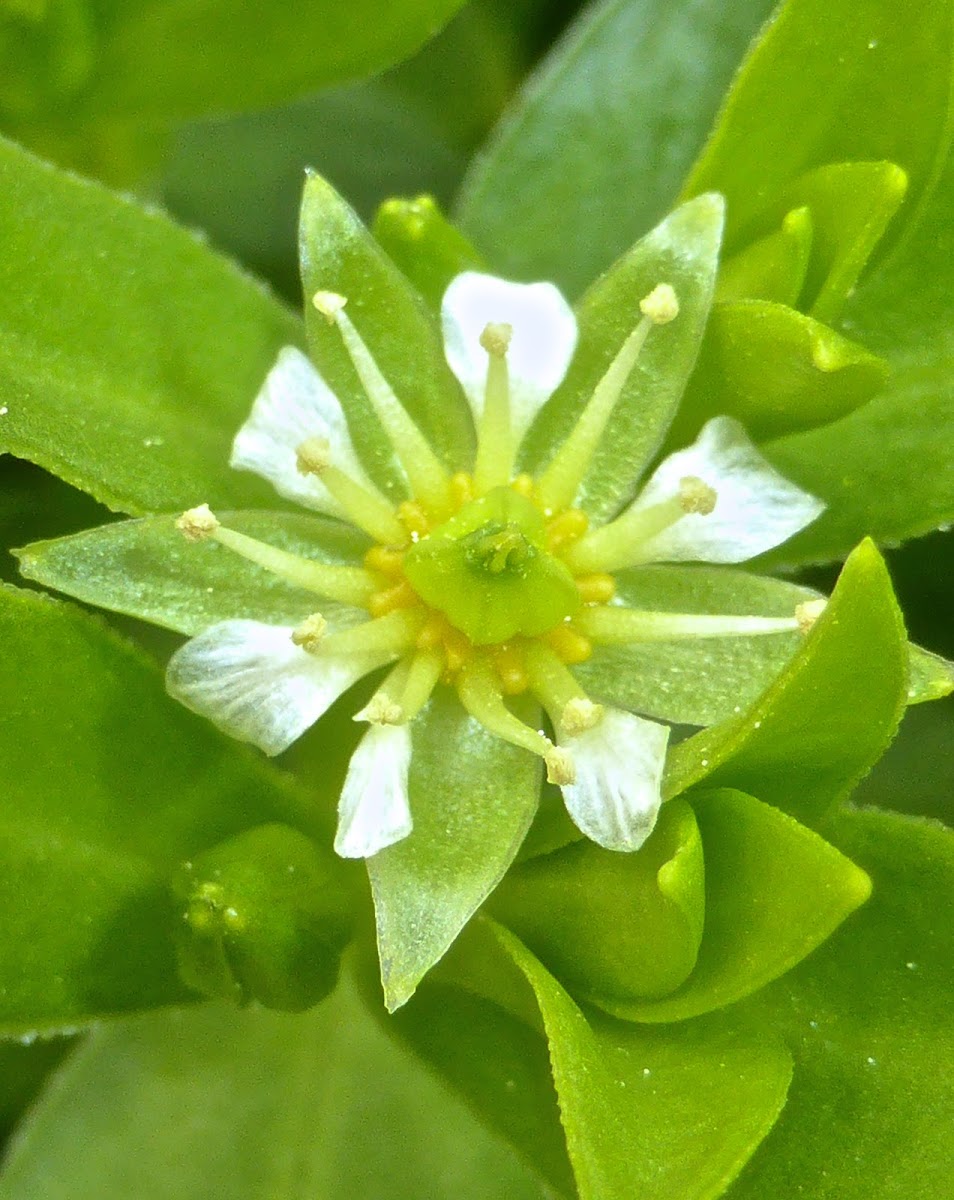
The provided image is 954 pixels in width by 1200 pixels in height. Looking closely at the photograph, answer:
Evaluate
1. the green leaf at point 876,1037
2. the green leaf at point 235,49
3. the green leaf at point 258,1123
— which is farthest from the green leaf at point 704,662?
the green leaf at point 235,49

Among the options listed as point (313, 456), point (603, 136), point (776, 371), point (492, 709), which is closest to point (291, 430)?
point (313, 456)

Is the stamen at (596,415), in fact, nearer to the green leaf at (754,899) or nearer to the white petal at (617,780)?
the white petal at (617,780)

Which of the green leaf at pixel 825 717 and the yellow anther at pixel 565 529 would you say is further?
the yellow anther at pixel 565 529

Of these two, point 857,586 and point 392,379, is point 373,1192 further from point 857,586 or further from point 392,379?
point 857,586

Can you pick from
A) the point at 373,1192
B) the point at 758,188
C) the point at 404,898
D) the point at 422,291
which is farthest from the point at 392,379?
the point at 373,1192

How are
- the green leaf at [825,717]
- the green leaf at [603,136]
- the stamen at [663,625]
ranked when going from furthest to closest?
the green leaf at [603,136], the stamen at [663,625], the green leaf at [825,717]
